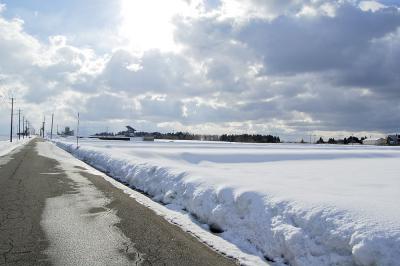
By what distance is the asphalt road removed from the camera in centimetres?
655

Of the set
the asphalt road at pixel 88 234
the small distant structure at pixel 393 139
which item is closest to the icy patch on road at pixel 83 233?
the asphalt road at pixel 88 234

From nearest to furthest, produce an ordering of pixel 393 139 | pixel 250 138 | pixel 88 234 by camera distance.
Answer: pixel 88 234 < pixel 393 139 < pixel 250 138

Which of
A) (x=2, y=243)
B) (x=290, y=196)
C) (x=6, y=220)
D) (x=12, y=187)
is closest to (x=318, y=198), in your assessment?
(x=290, y=196)

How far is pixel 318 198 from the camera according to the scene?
8.46m

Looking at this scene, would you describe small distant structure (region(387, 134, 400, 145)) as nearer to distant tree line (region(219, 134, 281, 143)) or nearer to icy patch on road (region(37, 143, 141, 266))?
distant tree line (region(219, 134, 281, 143))

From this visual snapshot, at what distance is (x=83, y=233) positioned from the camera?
806 cm

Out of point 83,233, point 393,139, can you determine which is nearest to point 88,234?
point 83,233

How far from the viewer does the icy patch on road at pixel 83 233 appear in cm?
651

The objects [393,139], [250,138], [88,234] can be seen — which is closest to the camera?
[88,234]

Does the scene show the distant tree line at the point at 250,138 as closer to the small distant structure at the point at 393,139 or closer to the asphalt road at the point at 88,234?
the small distant structure at the point at 393,139

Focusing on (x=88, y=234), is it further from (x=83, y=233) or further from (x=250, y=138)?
(x=250, y=138)

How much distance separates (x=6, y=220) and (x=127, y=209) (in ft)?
9.75

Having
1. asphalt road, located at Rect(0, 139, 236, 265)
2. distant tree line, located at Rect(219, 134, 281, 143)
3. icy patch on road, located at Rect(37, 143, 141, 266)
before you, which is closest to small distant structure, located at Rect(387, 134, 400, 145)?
distant tree line, located at Rect(219, 134, 281, 143)

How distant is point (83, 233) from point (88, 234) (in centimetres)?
13
